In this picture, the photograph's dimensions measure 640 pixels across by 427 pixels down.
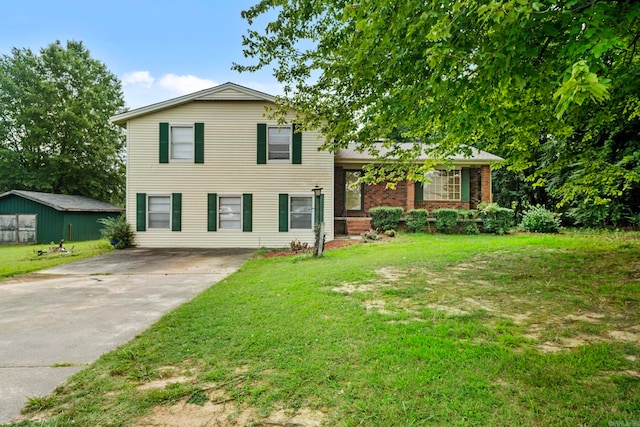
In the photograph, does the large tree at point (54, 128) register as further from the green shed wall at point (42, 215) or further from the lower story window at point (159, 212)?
the lower story window at point (159, 212)

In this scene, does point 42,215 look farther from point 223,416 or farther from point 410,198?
point 223,416

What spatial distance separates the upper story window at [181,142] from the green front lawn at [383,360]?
9.16 meters

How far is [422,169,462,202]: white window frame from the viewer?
1531cm

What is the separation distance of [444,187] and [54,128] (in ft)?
97.3

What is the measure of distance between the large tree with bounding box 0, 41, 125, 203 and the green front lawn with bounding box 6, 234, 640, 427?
27588 millimetres

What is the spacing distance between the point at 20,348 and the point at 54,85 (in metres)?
31.5

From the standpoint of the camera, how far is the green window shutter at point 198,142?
12.6 m

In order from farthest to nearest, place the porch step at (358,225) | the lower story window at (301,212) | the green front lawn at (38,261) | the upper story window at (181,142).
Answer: the porch step at (358,225), the lower story window at (301,212), the upper story window at (181,142), the green front lawn at (38,261)

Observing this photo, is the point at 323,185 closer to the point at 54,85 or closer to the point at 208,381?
the point at 208,381

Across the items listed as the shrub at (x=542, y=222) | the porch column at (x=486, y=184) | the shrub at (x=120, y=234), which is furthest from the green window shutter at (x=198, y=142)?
the shrub at (x=542, y=222)

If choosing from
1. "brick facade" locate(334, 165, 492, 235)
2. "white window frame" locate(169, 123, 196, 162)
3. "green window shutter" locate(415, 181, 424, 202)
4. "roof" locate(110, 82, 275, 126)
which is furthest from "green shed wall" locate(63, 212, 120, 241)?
"green window shutter" locate(415, 181, 424, 202)

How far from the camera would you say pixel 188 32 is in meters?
15.2

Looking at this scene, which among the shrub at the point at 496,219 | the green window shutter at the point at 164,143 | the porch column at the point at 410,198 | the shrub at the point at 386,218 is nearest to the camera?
the green window shutter at the point at 164,143

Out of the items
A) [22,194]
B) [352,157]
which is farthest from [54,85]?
[352,157]
